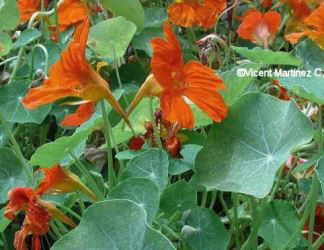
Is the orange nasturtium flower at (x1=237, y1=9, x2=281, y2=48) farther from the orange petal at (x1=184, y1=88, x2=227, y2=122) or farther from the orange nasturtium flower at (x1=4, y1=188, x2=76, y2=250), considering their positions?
the orange nasturtium flower at (x1=4, y1=188, x2=76, y2=250)

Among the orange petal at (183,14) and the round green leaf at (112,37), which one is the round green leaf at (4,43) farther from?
the orange petal at (183,14)

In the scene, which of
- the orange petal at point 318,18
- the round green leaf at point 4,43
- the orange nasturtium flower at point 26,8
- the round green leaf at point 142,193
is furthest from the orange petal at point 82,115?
the orange nasturtium flower at point 26,8

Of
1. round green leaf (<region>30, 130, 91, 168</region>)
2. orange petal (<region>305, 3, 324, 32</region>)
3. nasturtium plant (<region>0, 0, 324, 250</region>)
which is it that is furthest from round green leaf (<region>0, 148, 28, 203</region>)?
orange petal (<region>305, 3, 324, 32</region>)

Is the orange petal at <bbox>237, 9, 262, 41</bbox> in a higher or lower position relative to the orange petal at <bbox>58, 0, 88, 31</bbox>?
lower

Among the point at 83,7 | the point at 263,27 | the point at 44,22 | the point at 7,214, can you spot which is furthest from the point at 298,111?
the point at 44,22

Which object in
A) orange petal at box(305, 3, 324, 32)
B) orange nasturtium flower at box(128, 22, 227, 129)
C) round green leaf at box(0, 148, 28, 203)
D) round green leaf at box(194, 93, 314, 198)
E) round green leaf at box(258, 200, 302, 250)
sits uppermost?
orange nasturtium flower at box(128, 22, 227, 129)

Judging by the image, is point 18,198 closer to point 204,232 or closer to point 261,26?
point 204,232

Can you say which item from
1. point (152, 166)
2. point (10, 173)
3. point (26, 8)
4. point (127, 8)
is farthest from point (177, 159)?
point (26, 8)
